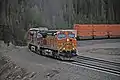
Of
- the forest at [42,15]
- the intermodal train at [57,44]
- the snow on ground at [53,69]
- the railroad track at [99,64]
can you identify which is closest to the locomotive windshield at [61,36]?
the intermodal train at [57,44]

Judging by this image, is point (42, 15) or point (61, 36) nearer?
point (61, 36)

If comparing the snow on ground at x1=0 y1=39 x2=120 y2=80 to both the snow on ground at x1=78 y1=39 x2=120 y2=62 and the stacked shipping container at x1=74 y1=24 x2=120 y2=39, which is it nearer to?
the snow on ground at x1=78 y1=39 x2=120 y2=62

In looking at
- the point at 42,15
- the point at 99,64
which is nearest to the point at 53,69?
the point at 99,64

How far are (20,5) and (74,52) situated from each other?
13.6 feet

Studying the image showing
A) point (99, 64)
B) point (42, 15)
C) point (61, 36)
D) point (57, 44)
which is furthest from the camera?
point (42, 15)

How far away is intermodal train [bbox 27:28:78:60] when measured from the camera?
7086 mm

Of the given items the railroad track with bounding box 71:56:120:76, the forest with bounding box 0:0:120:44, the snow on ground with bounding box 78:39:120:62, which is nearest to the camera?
the railroad track with bounding box 71:56:120:76

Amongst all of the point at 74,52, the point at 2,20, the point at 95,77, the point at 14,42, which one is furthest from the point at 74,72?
the point at 2,20

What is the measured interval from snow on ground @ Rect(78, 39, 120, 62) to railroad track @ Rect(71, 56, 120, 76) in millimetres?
288

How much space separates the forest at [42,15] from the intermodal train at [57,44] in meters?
1.31

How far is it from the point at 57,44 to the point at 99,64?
1.78m

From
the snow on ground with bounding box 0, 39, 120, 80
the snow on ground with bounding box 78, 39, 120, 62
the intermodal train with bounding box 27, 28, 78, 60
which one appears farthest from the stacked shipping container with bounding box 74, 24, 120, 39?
the snow on ground with bounding box 0, 39, 120, 80

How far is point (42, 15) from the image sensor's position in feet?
30.6

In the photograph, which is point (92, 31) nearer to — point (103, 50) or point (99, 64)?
point (103, 50)
